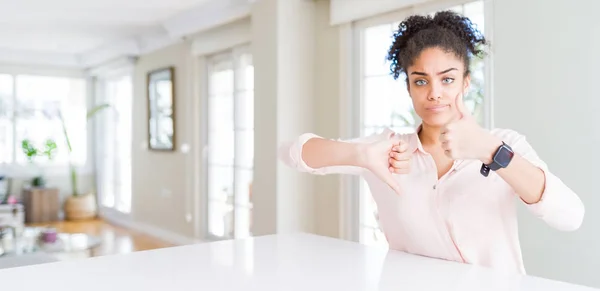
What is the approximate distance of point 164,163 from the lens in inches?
244

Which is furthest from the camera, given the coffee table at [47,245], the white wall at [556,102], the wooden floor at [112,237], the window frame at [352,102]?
the wooden floor at [112,237]

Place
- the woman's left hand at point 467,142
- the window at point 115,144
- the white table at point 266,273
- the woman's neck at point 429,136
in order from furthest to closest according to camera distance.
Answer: the window at point 115,144 → the woman's neck at point 429,136 → the woman's left hand at point 467,142 → the white table at point 266,273

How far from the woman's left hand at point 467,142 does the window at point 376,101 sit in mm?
2269

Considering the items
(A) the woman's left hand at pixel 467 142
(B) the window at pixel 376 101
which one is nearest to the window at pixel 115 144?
(B) the window at pixel 376 101

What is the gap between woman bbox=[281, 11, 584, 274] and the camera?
132 cm

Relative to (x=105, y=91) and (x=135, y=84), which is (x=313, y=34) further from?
(x=105, y=91)

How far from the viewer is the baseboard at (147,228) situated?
581cm

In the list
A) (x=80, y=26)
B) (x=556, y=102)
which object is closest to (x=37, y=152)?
(x=80, y=26)

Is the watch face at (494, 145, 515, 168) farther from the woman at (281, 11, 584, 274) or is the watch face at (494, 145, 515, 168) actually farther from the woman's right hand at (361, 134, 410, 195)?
the woman's right hand at (361, 134, 410, 195)

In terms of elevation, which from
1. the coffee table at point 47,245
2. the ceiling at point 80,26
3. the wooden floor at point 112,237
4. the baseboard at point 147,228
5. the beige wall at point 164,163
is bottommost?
the wooden floor at point 112,237

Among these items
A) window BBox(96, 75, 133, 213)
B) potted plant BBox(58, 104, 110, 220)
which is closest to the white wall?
window BBox(96, 75, 133, 213)

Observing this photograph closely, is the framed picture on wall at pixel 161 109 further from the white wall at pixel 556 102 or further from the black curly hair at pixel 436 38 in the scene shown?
the black curly hair at pixel 436 38

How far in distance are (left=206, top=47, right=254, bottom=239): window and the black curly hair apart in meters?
3.35

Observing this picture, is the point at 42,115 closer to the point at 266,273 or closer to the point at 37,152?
the point at 37,152
